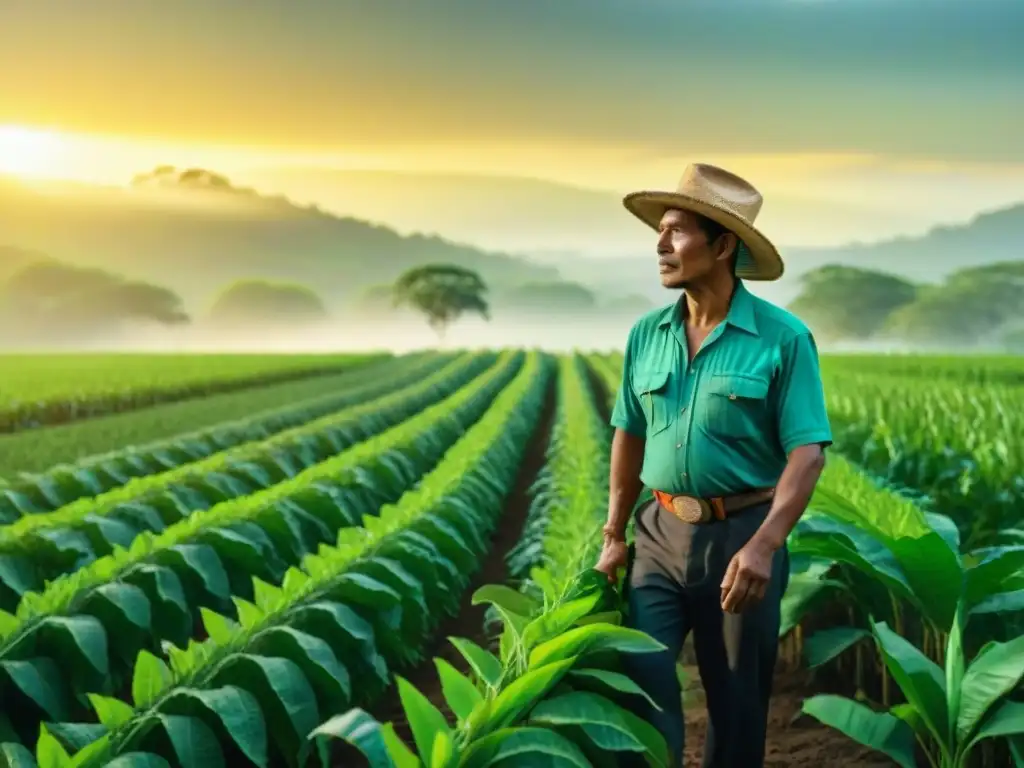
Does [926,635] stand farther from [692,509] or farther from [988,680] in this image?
[692,509]

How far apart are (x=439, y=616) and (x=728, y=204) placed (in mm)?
4399

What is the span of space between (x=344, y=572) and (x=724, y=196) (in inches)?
109

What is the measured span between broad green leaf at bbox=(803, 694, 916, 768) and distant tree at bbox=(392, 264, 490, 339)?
87330 millimetres

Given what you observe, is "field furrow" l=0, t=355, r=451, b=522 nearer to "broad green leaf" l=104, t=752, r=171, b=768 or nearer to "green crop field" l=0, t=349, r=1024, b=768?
"green crop field" l=0, t=349, r=1024, b=768

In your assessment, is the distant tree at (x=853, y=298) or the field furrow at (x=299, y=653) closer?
the field furrow at (x=299, y=653)

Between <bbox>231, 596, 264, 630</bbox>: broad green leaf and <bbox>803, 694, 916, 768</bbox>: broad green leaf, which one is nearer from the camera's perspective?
Answer: <bbox>803, 694, 916, 768</bbox>: broad green leaf

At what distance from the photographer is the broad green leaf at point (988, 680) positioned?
3551mm

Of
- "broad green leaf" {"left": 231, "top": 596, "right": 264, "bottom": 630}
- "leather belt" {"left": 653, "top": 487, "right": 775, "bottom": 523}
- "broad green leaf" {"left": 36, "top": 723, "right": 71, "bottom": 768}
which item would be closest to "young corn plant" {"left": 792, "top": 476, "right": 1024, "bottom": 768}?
"leather belt" {"left": 653, "top": 487, "right": 775, "bottom": 523}

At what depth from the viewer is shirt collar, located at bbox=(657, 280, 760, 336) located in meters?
3.28

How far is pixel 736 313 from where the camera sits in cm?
Answer: 331

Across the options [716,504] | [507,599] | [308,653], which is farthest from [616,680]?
[308,653]

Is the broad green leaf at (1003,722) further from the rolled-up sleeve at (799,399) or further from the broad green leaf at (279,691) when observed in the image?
the broad green leaf at (279,691)

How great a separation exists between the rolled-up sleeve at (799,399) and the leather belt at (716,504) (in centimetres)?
17

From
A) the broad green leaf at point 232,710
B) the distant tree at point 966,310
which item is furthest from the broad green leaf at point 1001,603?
the distant tree at point 966,310
